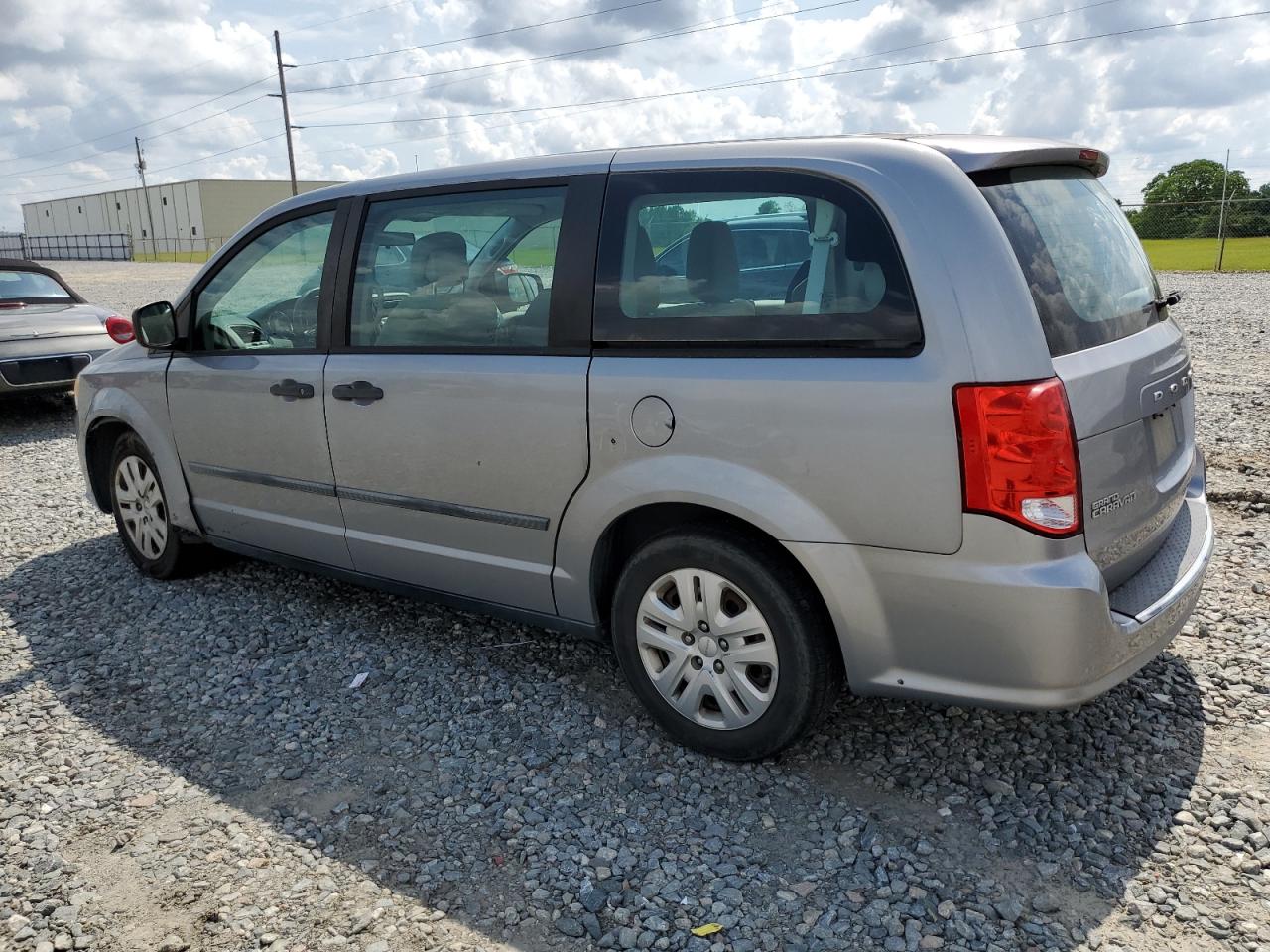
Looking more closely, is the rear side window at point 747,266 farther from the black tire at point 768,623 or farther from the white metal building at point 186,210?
the white metal building at point 186,210

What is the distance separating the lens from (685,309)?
3.18m

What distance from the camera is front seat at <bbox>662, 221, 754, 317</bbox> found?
3105 mm

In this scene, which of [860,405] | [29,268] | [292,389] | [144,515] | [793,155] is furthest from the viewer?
[29,268]

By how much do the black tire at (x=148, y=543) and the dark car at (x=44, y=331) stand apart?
467 centimetres

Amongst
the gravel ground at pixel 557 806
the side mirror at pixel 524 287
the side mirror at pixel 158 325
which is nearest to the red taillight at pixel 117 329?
the side mirror at pixel 158 325

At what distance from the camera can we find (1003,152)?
2.94 meters

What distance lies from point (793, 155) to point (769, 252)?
0.97ft

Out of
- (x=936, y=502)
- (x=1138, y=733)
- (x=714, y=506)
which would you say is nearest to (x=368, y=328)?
(x=714, y=506)

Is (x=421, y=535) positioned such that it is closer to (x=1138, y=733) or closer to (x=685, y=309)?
(x=685, y=309)

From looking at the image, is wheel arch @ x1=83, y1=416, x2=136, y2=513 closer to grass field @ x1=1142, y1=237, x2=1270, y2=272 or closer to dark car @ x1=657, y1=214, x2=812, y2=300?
dark car @ x1=657, y1=214, x2=812, y2=300

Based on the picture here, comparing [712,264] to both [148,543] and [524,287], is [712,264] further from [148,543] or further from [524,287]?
[148,543]

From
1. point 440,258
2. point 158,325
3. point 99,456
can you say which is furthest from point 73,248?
point 440,258

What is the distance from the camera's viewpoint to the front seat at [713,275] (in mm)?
3105

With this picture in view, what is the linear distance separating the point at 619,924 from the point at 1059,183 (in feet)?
8.11
